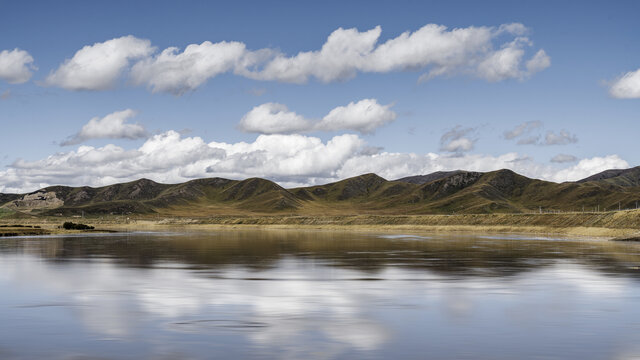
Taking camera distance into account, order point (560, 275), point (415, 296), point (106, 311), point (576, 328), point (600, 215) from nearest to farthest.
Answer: point (576, 328), point (106, 311), point (415, 296), point (560, 275), point (600, 215)

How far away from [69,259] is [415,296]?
121ft

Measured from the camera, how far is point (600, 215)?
124m

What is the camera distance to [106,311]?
25188mm

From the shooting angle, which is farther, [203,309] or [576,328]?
[203,309]

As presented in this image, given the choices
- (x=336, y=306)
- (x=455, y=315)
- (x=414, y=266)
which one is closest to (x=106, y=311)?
(x=336, y=306)

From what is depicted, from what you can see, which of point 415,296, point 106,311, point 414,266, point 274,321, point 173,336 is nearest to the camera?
point 173,336

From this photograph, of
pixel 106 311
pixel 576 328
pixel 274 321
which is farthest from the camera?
pixel 106 311

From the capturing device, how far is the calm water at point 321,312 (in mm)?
18172

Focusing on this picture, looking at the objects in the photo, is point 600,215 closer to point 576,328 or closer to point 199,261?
point 199,261

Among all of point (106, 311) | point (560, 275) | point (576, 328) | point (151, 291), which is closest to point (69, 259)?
point (151, 291)

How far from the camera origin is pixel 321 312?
82.5 feet

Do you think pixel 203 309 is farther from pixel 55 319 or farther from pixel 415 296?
pixel 415 296

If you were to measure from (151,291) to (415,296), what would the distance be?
520 inches

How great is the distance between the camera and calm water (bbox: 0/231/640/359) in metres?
18.2
